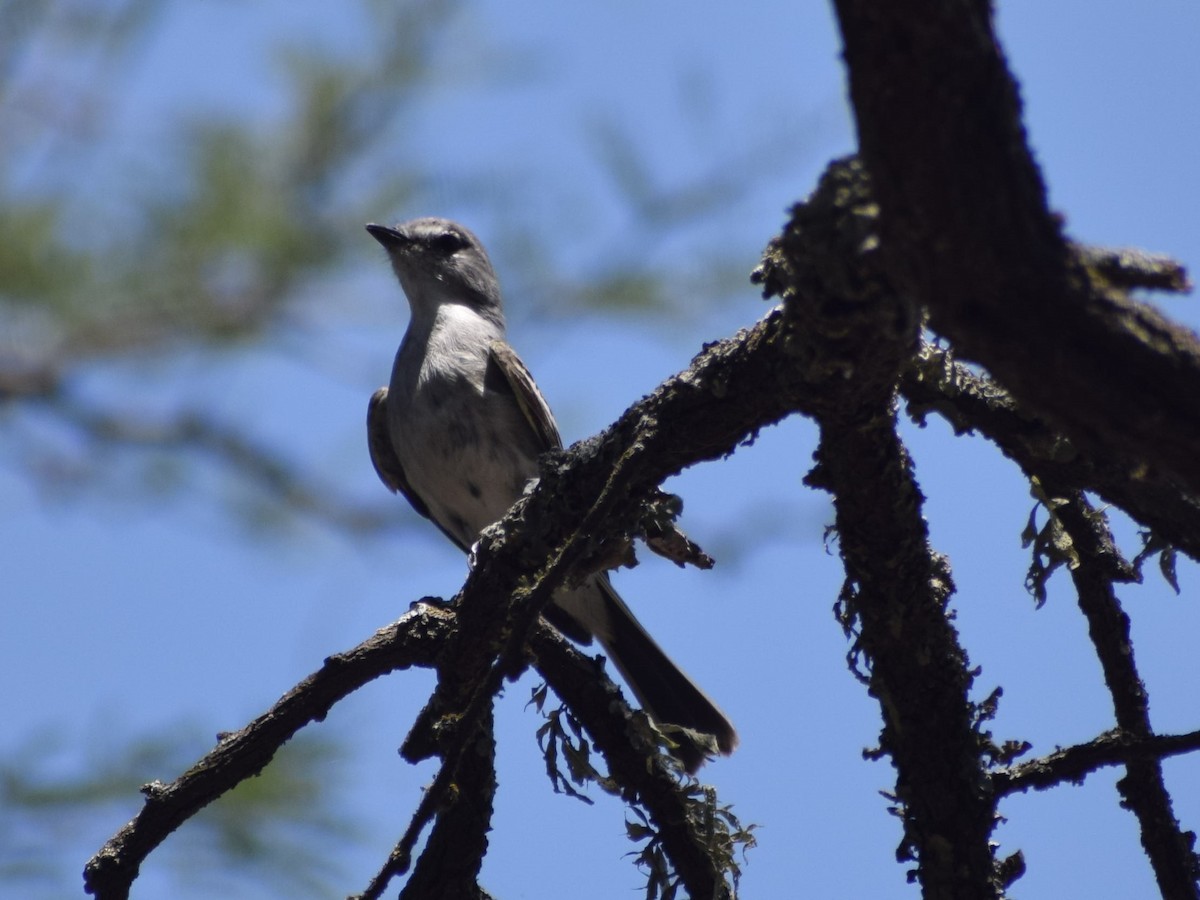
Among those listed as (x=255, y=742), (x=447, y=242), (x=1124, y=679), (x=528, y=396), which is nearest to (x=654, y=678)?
(x=528, y=396)

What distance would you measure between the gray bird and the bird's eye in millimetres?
800

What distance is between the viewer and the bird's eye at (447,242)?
249 inches

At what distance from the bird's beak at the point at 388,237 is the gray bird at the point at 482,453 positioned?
79 cm

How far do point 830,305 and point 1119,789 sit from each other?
133 centimetres

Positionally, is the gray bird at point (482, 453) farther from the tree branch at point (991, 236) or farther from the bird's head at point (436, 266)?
the tree branch at point (991, 236)

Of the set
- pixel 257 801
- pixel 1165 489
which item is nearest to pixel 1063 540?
pixel 1165 489

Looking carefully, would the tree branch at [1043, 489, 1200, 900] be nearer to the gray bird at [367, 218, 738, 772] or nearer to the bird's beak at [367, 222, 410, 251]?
the gray bird at [367, 218, 738, 772]

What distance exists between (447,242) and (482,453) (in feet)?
6.06

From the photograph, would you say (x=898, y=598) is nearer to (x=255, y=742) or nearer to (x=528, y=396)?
(x=255, y=742)

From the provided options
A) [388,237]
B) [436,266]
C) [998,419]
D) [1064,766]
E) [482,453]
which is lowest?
[1064,766]

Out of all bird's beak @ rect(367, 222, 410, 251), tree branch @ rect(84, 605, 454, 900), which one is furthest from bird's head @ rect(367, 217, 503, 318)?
tree branch @ rect(84, 605, 454, 900)

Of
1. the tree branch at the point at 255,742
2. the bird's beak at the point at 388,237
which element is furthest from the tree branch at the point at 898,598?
the bird's beak at the point at 388,237

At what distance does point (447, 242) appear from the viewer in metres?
6.38

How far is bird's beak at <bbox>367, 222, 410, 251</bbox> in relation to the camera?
20.3 feet
